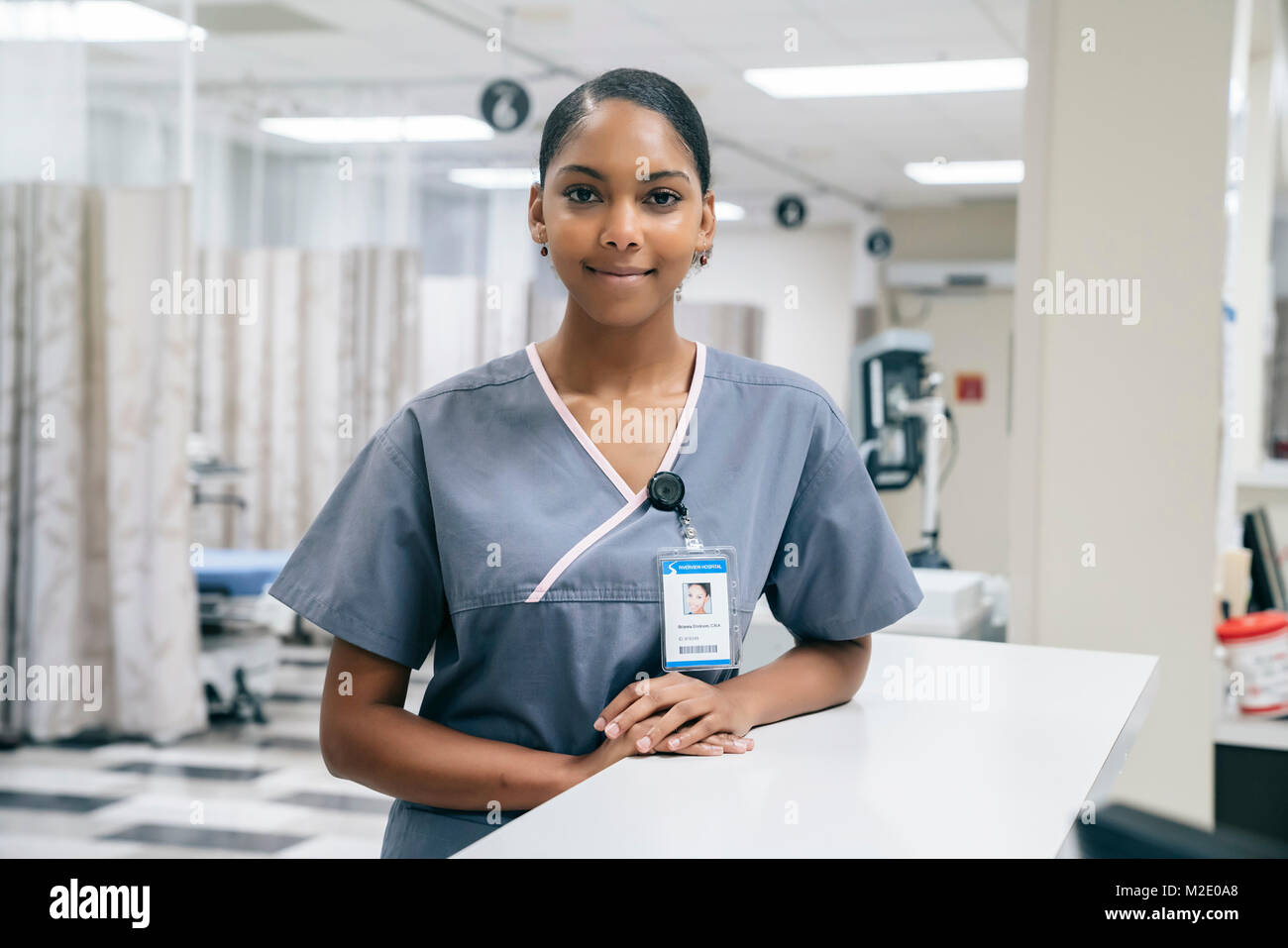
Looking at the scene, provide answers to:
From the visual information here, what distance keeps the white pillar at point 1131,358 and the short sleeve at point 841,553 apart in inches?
39.7

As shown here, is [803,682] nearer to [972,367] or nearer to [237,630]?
[237,630]

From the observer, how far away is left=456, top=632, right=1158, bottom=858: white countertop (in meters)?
0.96

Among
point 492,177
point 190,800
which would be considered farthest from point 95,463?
point 492,177

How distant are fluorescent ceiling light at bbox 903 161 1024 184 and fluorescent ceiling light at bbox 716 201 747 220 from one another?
1.80 m

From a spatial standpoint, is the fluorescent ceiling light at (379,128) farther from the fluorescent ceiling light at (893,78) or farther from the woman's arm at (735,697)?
the woman's arm at (735,697)

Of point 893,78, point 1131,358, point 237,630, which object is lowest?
point 237,630

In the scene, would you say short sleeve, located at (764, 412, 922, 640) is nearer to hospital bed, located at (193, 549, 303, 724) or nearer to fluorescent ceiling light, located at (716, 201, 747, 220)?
hospital bed, located at (193, 549, 303, 724)

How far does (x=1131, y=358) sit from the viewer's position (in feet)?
7.36

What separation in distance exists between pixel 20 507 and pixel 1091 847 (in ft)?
14.9

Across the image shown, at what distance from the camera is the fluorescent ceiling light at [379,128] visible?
6.75 meters

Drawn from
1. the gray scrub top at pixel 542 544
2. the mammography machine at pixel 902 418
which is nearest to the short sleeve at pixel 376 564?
the gray scrub top at pixel 542 544

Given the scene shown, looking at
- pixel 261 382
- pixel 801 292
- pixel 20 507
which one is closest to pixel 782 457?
pixel 20 507

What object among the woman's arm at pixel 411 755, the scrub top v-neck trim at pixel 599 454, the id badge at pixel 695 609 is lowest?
the woman's arm at pixel 411 755

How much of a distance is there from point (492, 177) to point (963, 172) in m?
3.50
